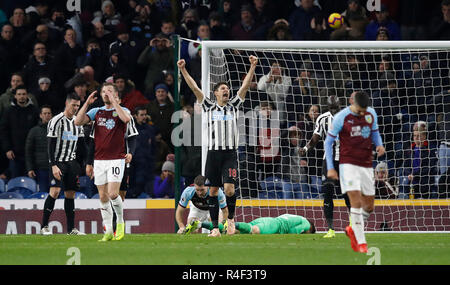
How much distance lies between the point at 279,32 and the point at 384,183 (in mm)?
4049

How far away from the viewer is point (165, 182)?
17.0 metres

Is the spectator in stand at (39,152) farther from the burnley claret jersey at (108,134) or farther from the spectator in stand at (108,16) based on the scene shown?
the burnley claret jersey at (108,134)

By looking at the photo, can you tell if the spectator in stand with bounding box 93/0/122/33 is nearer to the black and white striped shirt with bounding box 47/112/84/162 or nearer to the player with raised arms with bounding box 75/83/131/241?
the black and white striped shirt with bounding box 47/112/84/162

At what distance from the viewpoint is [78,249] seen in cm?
1031

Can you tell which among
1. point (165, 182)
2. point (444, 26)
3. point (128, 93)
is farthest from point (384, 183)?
point (128, 93)

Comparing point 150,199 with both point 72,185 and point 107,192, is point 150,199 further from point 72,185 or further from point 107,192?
point 107,192

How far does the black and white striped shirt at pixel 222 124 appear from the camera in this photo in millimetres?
13344

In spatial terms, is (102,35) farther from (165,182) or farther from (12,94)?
(165,182)

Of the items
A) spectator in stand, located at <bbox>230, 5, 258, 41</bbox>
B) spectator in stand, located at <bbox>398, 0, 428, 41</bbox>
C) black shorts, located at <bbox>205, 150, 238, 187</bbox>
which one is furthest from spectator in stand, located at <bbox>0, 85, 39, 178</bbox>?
spectator in stand, located at <bbox>398, 0, 428, 41</bbox>

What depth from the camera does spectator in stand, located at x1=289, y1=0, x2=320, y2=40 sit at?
18866 millimetres

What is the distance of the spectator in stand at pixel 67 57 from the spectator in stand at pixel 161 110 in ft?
7.34

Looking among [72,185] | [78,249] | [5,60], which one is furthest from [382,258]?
[5,60]

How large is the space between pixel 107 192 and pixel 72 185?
2688mm

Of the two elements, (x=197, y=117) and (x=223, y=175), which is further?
(x=197, y=117)
